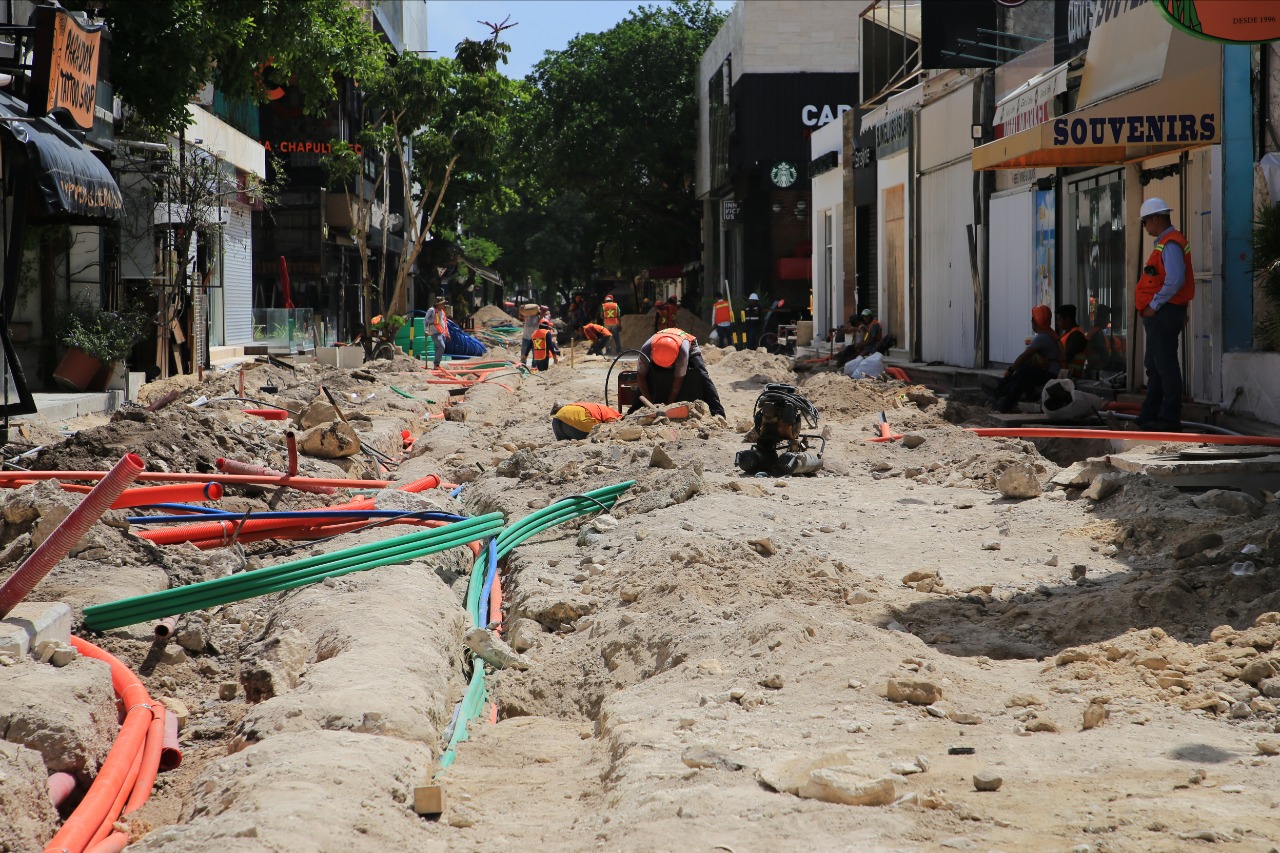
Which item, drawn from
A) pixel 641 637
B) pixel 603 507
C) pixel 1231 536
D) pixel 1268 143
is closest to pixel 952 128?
pixel 1268 143

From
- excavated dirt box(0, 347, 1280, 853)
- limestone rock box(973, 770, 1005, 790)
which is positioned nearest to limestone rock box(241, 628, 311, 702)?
excavated dirt box(0, 347, 1280, 853)

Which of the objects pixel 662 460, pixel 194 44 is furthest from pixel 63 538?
pixel 194 44

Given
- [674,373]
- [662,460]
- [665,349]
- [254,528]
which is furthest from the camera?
[674,373]

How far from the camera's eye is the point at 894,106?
76.4 feet

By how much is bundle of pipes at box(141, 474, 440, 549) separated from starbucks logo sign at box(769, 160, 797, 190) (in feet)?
109

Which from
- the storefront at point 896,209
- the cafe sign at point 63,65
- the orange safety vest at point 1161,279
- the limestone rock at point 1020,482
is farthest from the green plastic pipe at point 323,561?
the storefront at point 896,209

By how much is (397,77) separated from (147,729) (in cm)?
3008

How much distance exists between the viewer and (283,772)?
3797 mm

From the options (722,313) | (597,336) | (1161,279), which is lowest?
(1161,279)

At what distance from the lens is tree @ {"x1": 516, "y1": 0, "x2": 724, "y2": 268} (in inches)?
1828

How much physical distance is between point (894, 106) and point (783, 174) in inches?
657

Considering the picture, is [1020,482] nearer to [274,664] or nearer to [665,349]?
[665,349]

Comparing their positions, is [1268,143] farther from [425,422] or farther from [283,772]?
[425,422]

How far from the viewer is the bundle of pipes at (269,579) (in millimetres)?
5652
